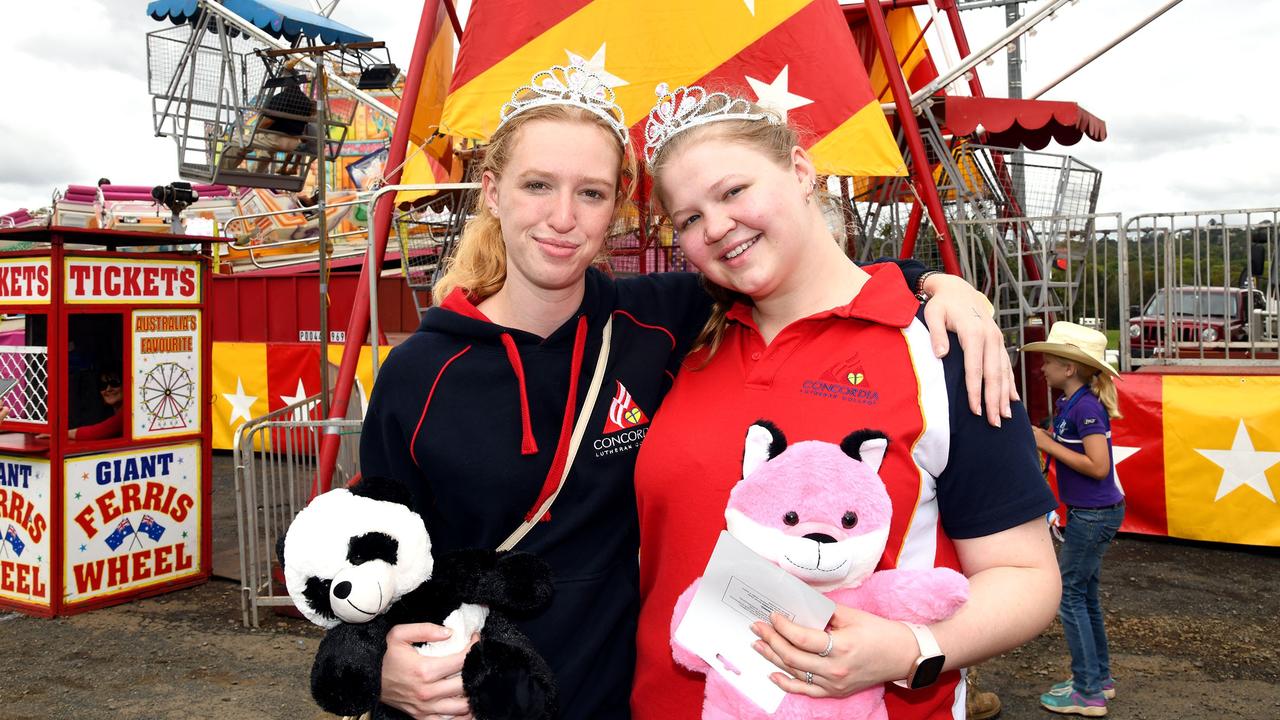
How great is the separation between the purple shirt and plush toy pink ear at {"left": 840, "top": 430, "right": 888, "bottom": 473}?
3464 mm

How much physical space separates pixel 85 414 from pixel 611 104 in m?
6.30

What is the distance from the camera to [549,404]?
1.98 meters

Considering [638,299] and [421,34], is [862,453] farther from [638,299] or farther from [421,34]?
[421,34]

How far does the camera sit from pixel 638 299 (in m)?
2.23

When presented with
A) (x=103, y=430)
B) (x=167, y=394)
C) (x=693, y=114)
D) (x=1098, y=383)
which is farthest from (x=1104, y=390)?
(x=103, y=430)

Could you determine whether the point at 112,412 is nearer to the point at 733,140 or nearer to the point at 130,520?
the point at 130,520

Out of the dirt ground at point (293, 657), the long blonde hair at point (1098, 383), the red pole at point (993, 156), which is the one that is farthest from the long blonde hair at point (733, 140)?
the red pole at point (993, 156)

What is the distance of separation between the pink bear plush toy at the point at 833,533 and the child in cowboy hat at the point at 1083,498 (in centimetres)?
326

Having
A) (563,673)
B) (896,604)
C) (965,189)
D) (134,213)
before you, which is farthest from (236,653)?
(134,213)

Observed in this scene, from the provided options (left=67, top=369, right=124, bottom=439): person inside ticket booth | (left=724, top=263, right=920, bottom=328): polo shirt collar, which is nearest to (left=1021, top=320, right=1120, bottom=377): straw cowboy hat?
(left=724, top=263, right=920, bottom=328): polo shirt collar

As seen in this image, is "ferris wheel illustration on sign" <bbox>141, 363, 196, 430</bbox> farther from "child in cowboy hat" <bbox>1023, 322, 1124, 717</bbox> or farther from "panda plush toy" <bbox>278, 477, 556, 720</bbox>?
"child in cowboy hat" <bbox>1023, 322, 1124, 717</bbox>

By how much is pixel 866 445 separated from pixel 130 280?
6.09 metres

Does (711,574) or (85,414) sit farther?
(85,414)

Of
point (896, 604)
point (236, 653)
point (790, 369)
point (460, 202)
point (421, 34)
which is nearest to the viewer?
point (896, 604)
